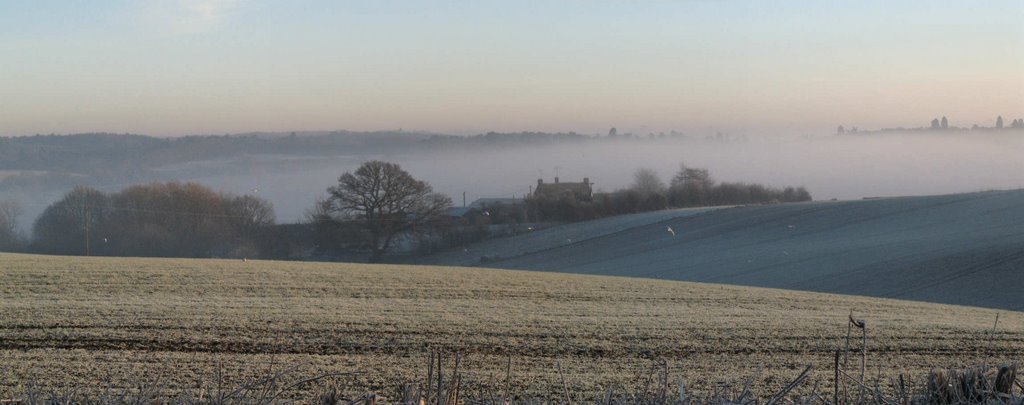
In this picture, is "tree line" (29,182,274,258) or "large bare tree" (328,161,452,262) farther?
"large bare tree" (328,161,452,262)

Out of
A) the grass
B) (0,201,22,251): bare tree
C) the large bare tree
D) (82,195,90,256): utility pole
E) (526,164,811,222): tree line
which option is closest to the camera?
the grass

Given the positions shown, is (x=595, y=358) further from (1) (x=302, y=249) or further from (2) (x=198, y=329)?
(1) (x=302, y=249)

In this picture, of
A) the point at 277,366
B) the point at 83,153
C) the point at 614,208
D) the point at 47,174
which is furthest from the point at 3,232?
the point at 83,153

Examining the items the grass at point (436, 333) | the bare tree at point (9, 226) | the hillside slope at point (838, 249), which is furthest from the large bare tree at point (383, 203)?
the grass at point (436, 333)

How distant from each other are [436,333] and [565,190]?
240ft

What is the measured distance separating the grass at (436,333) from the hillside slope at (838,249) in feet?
42.2

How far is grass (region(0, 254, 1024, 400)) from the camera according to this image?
39.6ft

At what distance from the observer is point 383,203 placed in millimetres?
69438

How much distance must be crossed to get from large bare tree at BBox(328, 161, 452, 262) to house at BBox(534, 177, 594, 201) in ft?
53.0

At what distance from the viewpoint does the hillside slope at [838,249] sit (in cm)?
3800

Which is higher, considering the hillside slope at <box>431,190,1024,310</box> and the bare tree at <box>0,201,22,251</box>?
the bare tree at <box>0,201,22,251</box>

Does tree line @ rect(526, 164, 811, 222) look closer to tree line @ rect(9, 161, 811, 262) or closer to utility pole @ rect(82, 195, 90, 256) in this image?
tree line @ rect(9, 161, 811, 262)

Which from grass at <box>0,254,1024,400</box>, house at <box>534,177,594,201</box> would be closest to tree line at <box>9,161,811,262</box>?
house at <box>534,177,594,201</box>

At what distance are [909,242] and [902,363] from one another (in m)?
36.4
